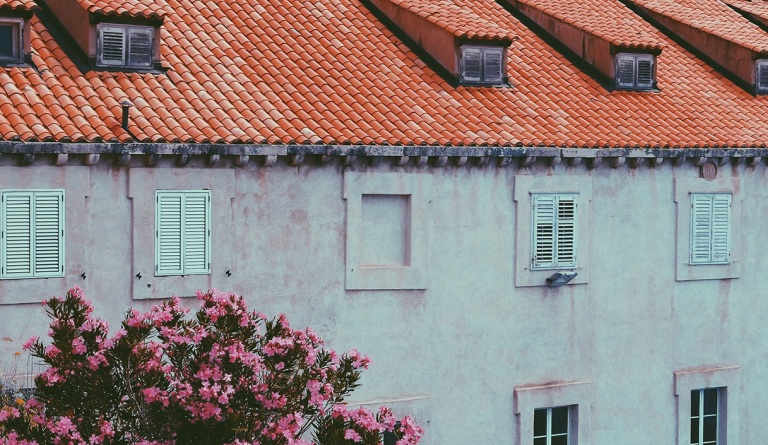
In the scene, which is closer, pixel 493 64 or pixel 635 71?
pixel 493 64

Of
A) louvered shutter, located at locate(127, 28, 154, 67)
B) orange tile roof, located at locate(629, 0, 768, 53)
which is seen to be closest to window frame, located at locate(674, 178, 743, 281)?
orange tile roof, located at locate(629, 0, 768, 53)

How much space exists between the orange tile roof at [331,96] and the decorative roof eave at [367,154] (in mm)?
121

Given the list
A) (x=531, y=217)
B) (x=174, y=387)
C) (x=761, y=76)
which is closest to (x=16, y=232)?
(x=174, y=387)

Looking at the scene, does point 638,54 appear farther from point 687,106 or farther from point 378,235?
point 378,235

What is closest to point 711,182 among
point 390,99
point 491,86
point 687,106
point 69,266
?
point 687,106

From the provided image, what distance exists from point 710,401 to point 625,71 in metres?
5.88

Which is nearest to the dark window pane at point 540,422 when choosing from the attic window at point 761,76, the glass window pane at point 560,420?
the glass window pane at point 560,420

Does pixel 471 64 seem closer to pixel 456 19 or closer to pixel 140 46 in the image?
pixel 456 19

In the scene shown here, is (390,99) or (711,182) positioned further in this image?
(711,182)

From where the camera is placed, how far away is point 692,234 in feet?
73.9

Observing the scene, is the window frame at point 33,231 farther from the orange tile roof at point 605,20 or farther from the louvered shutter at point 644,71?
the louvered shutter at point 644,71

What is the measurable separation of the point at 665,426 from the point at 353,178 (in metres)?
7.26

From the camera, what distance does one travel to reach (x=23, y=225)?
16.9 m

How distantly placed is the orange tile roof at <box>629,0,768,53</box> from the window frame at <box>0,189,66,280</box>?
45.3ft
